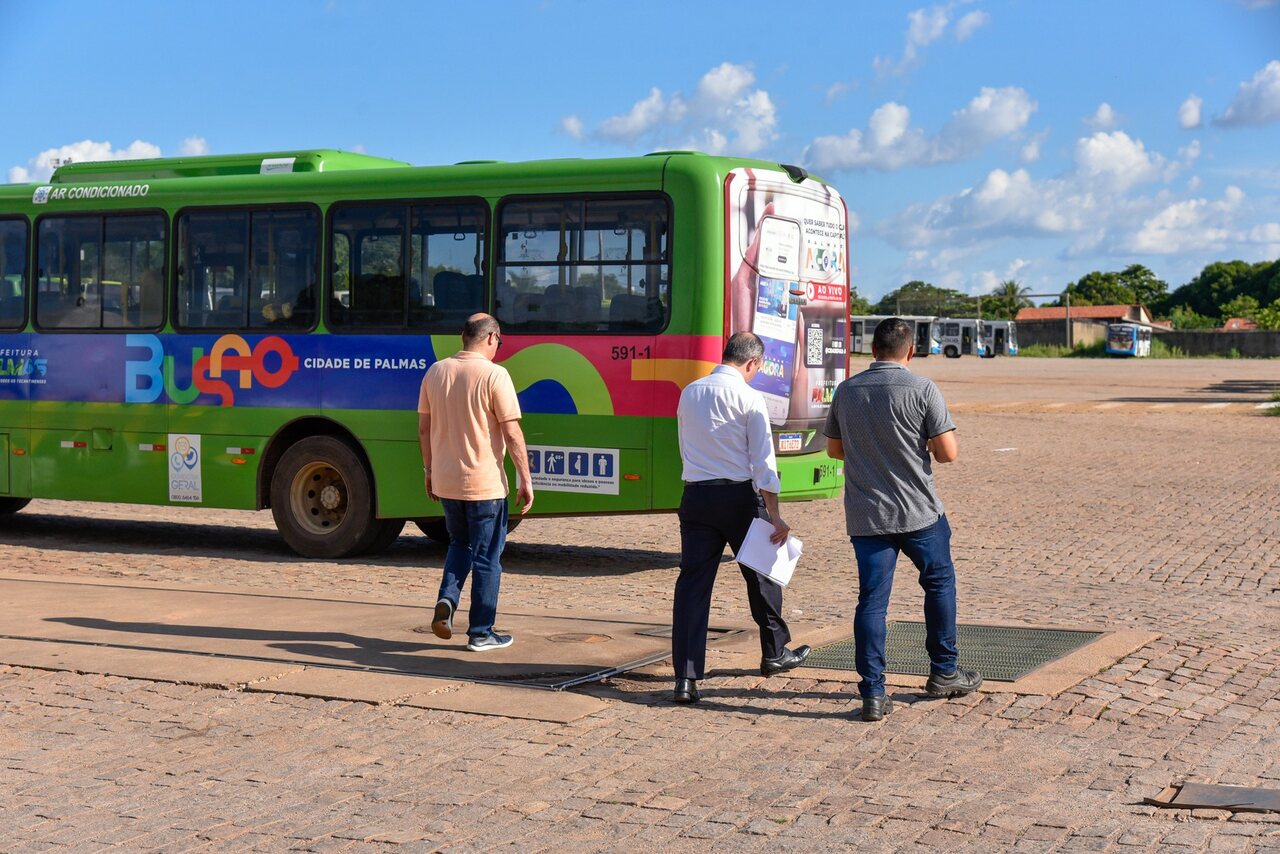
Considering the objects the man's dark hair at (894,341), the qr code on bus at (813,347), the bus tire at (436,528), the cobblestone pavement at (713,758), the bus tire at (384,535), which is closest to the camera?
the cobblestone pavement at (713,758)

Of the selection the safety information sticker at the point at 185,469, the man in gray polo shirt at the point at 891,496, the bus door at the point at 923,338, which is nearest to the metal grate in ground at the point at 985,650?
the man in gray polo shirt at the point at 891,496

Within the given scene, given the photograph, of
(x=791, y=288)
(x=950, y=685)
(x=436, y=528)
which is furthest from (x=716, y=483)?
(x=436, y=528)

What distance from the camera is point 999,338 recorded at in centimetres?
11012

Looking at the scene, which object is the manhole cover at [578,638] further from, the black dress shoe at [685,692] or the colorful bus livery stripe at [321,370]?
the colorful bus livery stripe at [321,370]

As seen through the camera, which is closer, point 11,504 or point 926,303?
point 11,504

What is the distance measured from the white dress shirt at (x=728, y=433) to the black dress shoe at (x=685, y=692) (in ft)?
3.20

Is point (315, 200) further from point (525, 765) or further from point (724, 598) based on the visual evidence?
point (525, 765)

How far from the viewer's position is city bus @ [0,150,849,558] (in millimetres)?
12297

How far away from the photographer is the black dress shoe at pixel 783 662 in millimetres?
8094

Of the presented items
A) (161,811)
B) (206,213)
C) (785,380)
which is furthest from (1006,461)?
(161,811)

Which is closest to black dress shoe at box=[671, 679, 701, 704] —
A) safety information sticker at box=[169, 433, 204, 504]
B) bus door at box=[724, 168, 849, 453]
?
bus door at box=[724, 168, 849, 453]

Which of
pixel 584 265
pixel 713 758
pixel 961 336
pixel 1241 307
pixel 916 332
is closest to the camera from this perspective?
pixel 713 758

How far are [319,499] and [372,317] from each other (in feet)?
5.49

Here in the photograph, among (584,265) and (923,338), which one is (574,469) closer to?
(584,265)
